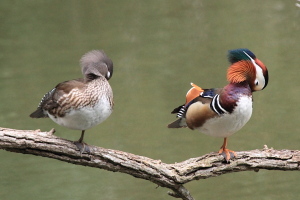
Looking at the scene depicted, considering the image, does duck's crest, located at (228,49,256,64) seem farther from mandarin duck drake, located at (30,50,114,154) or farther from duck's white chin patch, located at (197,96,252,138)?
mandarin duck drake, located at (30,50,114,154)

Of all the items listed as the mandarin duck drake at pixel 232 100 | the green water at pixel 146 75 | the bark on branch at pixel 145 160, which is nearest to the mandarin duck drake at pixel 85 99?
the bark on branch at pixel 145 160

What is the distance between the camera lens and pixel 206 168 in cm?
313

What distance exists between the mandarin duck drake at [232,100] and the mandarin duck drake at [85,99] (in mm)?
356

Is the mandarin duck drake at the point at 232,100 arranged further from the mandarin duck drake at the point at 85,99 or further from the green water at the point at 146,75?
the green water at the point at 146,75

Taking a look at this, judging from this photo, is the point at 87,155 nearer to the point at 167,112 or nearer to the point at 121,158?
the point at 121,158

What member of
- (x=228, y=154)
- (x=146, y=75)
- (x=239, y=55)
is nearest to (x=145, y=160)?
(x=228, y=154)

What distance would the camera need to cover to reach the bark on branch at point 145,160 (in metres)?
3.00

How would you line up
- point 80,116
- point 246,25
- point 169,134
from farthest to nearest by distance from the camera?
point 246,25
point 169,134
point 80,116

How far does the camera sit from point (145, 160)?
122 inches

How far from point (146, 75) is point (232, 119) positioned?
10.9ft

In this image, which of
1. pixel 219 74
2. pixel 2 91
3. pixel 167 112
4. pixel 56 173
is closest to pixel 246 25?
pixel 219 74

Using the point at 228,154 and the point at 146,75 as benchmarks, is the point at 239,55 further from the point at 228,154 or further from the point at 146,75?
the point at 146,75

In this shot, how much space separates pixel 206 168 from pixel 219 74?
10.0ft

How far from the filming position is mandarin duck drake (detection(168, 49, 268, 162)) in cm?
301
